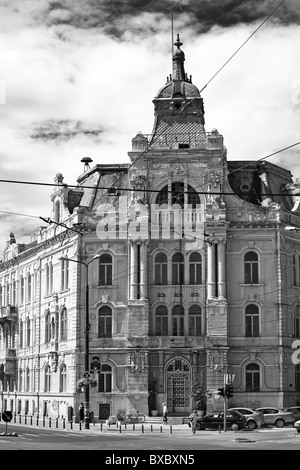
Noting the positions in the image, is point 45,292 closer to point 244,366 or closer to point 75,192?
point 75,192

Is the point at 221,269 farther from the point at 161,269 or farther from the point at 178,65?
the point at 178,65

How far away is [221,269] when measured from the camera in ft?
214

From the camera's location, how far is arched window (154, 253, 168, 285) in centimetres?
6650

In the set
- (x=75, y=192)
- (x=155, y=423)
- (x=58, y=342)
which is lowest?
(x=155, y=423)

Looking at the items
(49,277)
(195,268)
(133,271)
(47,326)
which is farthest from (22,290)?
(195,268)

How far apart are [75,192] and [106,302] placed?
1123 cm

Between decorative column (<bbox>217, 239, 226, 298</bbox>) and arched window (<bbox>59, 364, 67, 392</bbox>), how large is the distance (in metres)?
13.9

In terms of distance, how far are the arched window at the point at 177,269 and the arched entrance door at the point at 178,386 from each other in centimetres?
577

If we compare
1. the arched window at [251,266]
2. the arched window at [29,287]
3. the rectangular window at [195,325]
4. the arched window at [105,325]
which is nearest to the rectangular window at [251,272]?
the arched window at [251,266]

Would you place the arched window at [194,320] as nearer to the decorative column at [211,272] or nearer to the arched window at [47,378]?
the decorative column at [211,272]

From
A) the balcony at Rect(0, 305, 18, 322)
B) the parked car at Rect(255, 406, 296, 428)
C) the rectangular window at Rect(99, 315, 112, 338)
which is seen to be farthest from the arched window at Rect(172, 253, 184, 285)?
the balcony at Rect(0, 305, 18, 322)

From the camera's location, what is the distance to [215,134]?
66.4 metres
